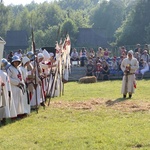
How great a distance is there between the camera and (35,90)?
43.2 ft

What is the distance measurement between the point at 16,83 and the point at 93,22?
87.5 metres

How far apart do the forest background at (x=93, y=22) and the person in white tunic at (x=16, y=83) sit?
4177cm

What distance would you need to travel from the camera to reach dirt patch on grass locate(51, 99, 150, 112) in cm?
1328

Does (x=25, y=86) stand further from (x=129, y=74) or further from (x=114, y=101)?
(x=129, y=74)

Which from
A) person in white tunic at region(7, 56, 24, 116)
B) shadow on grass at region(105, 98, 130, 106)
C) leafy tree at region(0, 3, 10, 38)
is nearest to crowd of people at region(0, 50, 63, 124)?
person in white tunic at region(7, 56, 24, 116)

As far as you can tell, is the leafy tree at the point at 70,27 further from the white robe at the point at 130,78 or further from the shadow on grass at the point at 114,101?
the shadow on grass at the point at 114,101

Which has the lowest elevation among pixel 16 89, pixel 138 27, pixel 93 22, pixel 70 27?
pixel 16 89

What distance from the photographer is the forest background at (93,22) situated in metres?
57.0

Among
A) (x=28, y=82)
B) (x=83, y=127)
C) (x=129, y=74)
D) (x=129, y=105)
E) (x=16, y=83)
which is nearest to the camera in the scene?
(x=83, y=127)

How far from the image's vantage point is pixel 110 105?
1404 centimetres

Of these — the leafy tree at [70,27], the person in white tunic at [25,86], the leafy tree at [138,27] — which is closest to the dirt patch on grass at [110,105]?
the person in white tunic at [25,86]

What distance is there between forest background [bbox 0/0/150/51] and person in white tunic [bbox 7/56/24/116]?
41.8m

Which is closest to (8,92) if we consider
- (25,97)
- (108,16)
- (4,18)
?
(25,97)

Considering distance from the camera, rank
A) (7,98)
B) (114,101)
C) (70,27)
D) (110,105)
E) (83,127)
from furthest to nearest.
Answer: (70,27) → (114,101) → (110,105) → (7,98) → (83,127)
